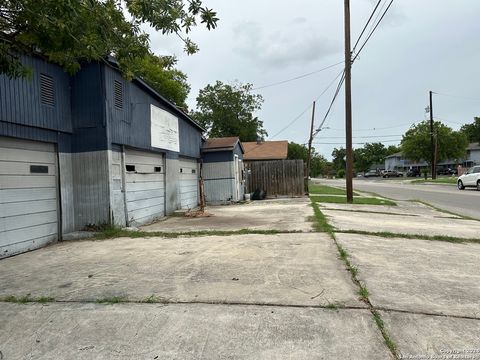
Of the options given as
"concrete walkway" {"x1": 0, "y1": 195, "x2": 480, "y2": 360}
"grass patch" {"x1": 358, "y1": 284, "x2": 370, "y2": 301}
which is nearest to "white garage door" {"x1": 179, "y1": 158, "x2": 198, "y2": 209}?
"concrete walkway" {"x1": 0, "y1": 195, "x2": 480, "y2": 360}

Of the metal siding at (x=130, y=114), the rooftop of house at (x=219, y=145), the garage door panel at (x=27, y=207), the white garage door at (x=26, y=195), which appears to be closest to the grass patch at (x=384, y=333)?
the white garage door at (x=26, y=195)

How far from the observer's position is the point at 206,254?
6734 mm

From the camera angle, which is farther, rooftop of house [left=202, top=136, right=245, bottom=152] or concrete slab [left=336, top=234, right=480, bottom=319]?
rooftop of house [left=202, top=136, right=245, bottom=152]

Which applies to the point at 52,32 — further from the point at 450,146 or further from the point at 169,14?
the point at 450,146

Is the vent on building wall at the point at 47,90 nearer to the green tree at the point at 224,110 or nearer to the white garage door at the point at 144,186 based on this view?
the white garage door at the point at 144,186

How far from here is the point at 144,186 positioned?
39.9ft

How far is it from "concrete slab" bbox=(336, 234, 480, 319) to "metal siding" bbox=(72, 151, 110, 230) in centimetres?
576

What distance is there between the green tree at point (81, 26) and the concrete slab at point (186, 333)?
2.81 m

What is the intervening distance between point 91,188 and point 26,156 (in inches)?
73.1

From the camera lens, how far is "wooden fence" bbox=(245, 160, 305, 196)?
2192 centimetres

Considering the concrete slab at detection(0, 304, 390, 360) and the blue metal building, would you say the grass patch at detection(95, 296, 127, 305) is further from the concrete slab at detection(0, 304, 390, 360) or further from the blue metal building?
the blue metal building

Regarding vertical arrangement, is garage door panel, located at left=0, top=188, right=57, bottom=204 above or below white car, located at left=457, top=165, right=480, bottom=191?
above

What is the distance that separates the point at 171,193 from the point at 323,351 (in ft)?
38.5

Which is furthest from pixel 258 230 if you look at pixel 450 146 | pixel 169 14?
pixel 450 146
